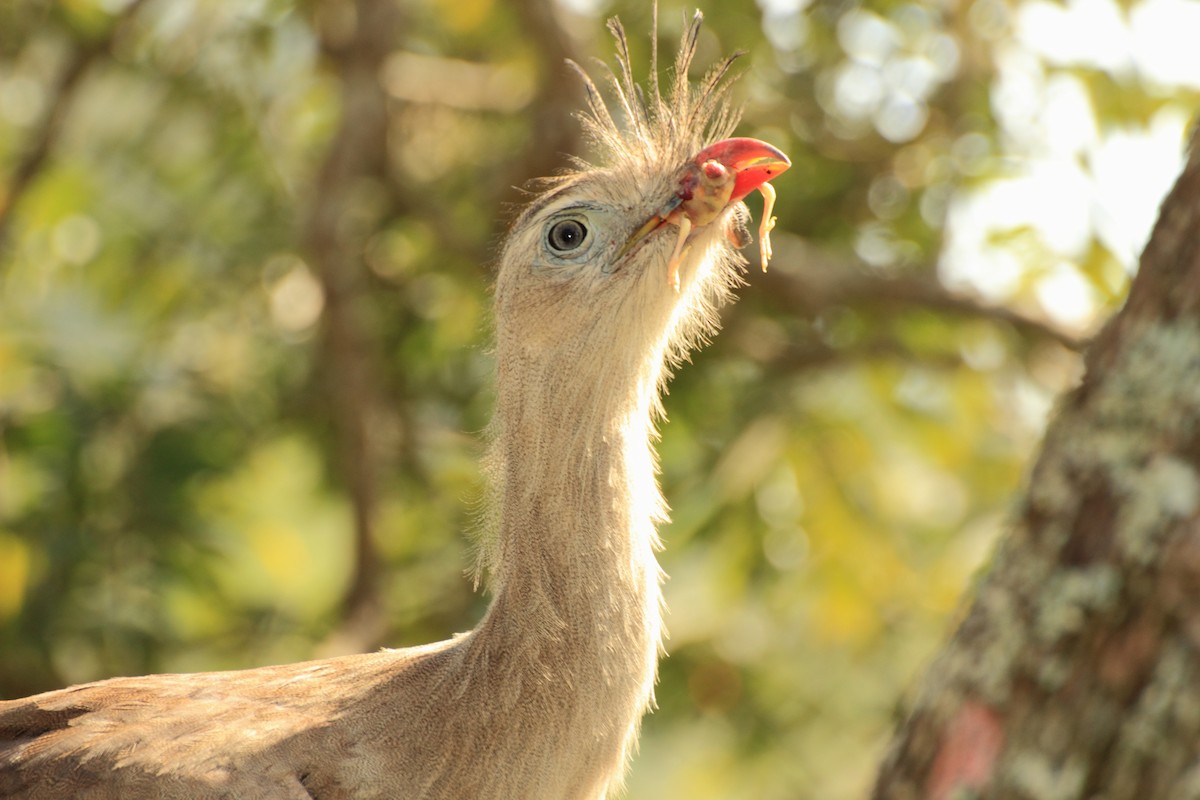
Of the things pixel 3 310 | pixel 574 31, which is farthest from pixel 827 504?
pixel 3 310

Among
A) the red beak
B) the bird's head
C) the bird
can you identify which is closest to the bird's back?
the bird

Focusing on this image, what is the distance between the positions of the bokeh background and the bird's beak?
1737mm

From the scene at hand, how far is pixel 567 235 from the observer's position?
8.20 ft

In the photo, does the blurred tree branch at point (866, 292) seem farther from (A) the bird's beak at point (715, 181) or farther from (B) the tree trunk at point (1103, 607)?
(B) the tree trunk at point (1103, 607)

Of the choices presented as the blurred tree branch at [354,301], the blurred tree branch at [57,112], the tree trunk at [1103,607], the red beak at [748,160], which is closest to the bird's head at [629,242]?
the red beak at [748,160]

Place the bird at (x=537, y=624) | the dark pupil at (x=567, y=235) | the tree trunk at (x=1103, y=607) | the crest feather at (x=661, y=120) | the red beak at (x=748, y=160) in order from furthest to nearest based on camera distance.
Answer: the crest feather at (x=661, y=120), the dark pupil at (x=567, y=235), the red beak at (x=748, y=160), the bird at (x=537, y=624), the tree trunk at (x=1103, y=607)

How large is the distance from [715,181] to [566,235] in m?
0.30

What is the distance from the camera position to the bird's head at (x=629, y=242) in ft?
7.87

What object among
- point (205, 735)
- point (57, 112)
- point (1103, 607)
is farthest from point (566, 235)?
point (57, 112)

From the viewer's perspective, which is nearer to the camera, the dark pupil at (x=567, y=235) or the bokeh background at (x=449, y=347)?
the dark pupil at (x=567, y=235)

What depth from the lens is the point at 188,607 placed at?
493cm

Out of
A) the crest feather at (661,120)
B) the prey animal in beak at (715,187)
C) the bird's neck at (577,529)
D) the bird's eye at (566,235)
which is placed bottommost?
the bird's neck at (577,529)

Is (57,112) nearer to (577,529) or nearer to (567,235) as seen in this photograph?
(567,235)

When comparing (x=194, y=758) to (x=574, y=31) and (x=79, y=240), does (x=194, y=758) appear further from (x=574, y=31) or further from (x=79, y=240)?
(x=79, y=240)
